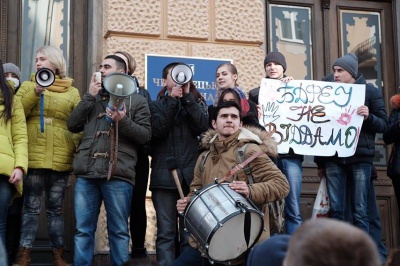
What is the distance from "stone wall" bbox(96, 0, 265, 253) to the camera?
26.4ft

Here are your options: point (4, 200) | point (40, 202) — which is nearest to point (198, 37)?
point (40, 202)

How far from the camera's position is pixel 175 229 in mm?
6410

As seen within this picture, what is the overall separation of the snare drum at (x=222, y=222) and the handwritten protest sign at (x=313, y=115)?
1.96m

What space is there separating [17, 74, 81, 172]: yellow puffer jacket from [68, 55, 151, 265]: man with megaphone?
155mm

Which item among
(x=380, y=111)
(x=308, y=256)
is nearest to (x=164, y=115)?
(x=380, y=111)

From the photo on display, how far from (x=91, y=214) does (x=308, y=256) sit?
14.0ft

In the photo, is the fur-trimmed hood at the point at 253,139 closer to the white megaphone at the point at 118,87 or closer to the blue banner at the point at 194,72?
the white megaphone at the point at 118,87

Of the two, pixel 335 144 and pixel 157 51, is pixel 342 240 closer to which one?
pixel 335 144

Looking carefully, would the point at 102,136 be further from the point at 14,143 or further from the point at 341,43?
the point at 341,43

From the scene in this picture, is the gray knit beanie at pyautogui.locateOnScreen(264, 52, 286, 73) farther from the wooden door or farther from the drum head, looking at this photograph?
the drum head

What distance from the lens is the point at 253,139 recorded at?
5.97 metres

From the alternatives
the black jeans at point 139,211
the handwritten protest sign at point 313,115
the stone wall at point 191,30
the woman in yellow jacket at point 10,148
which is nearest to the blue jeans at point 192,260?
the black jeans at point 139,211

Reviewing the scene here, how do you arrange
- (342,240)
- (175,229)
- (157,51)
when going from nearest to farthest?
(342,240)
(175,229)
(157,51)

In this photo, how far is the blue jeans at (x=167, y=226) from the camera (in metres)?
6.33
